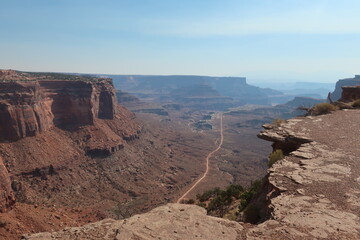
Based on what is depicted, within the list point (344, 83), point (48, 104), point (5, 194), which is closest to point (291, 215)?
point (5, 194)

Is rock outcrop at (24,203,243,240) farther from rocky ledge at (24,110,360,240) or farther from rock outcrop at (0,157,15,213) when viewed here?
rock outcrop at (0,157,15,213)

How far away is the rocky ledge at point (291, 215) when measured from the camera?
29.1ft

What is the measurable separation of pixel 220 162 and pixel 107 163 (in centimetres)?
4130

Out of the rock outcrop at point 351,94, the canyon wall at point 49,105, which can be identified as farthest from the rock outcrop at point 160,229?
the canyon wall at point 49,105

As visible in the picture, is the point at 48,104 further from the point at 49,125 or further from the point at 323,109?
the point at 323,109

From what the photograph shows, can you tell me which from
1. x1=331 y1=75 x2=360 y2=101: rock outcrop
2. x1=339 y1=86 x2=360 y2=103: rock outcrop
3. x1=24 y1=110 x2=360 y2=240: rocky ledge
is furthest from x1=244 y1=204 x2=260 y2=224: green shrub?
x1=331 y1=75 x2=360 y2=101: rock outcrop

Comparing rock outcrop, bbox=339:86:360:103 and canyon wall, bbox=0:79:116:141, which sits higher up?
rock outcrop, bbox=339:86:360:103

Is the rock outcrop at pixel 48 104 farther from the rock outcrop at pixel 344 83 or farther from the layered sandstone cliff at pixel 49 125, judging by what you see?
the rock outcrop at pixel 344 83

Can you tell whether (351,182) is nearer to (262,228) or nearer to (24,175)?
(262,228)

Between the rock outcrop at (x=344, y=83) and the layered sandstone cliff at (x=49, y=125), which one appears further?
the rock outcrop at (x=344, y=83)

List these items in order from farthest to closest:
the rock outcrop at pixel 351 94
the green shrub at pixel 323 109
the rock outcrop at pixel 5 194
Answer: the rock outcrop at pixel 5 194, the rock outcrop at pixel 351 94, the green shrub at pixel 323 109

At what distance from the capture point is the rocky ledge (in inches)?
349

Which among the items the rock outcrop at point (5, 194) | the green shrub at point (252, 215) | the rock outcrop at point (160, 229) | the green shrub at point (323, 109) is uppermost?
the green shrub at point (323, 109)

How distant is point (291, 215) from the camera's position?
9.48 m
